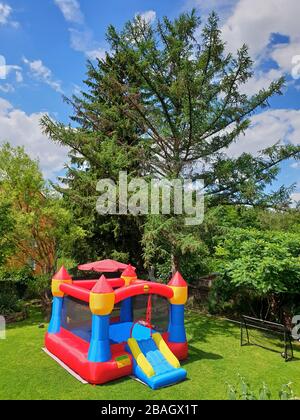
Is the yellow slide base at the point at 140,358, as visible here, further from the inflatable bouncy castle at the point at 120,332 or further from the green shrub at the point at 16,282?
the green shrub at the point at 16,282

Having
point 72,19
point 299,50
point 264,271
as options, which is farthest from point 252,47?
point 264,271

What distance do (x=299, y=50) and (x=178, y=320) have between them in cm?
1177

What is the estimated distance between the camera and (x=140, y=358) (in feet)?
28.1

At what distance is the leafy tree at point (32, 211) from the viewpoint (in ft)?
50.0

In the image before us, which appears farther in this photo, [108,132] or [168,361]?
[108,132]

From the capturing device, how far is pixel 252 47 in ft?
46.4

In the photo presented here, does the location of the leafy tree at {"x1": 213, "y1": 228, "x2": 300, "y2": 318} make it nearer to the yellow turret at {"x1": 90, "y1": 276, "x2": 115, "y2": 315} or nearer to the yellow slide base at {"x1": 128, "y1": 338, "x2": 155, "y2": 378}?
the yellow slide base at {"x1": 128, "y1": 338, "x2": 155, "y2": 378}

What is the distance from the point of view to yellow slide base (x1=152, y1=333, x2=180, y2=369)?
8.76 meters

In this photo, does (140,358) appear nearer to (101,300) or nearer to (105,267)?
(101,300)

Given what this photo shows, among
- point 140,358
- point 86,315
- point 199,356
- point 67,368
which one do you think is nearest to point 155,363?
point 140,358

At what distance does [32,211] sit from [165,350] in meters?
9.77

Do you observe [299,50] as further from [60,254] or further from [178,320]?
[60,254]

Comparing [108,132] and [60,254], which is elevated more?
[108,132]

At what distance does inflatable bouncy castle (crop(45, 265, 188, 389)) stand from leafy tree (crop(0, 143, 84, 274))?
4.58 metres
